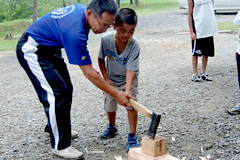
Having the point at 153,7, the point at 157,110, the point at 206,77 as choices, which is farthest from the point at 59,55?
the point at 153,7

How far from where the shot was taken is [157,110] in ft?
14.3

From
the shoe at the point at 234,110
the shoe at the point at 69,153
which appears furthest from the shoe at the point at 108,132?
the shoe at the point at 234,110

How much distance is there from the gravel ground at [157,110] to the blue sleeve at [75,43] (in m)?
1.24

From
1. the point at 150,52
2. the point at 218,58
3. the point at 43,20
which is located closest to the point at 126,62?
the point at 43,20

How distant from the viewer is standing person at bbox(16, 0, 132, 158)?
8.03ft

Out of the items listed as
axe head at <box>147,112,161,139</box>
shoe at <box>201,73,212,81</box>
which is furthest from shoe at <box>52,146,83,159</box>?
shoe at <box>201,73,212,81</box>

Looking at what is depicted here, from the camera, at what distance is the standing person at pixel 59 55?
2447 millimetres

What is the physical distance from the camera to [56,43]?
2.70 meters

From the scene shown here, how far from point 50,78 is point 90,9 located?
823 millimetres

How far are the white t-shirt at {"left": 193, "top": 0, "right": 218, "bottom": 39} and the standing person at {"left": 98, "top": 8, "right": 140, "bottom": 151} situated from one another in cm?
286

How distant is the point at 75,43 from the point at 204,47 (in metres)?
3.70

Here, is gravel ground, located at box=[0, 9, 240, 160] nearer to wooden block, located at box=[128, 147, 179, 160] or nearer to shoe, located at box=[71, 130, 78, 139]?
shoe, located at box=[71, 130, 78, 139]

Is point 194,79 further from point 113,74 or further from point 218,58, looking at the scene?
point 113,74

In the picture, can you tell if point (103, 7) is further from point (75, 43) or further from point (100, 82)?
point (100, 82)
